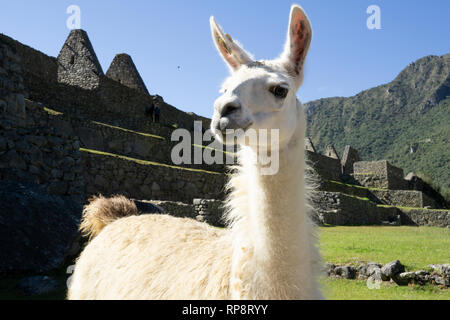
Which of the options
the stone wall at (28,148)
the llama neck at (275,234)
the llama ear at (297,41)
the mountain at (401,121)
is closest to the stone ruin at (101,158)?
the stone wall at (28,148)

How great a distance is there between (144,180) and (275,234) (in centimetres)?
967

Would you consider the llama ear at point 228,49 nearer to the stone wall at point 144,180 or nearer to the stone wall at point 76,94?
the stone wall at point 144,180

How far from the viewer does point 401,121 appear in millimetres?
61500

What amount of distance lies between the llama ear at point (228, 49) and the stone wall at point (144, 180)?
8171 mm

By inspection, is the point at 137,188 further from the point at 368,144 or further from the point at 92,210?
the point at 368,144

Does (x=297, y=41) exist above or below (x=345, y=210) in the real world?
above

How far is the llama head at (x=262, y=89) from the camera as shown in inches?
57.2

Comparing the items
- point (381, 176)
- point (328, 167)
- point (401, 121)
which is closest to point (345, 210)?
point (328, 167)

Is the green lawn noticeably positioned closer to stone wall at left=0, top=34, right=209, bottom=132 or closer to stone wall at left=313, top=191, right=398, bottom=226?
stone wall at left=313, top=191, right=398, bottom=226

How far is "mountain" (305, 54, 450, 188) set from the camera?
4759 cm

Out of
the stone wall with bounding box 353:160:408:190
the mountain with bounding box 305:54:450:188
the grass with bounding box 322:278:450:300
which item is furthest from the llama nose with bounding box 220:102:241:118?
the mountain with bounding box 305:54:450:188

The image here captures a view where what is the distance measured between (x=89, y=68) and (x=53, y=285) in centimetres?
1715

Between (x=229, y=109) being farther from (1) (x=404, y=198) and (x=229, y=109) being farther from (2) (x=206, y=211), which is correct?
(1) (x=404, y=198)
